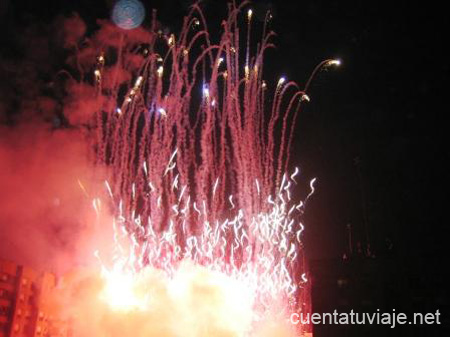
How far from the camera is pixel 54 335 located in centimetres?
1602

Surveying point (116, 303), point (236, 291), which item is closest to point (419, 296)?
point (236, 291)

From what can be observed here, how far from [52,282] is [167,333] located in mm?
3724

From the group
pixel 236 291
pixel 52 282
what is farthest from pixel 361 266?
pixel 52 282

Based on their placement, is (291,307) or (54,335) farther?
(291,307)

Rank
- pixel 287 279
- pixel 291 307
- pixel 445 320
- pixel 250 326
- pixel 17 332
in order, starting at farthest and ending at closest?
pixel 291 307, pixel 287 279, pixel 250 326, pixel 17 332, pixel 445 320

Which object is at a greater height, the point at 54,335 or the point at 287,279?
the point at 287,279

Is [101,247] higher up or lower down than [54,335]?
higher up

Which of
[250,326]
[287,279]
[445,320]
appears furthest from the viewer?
[287,279]

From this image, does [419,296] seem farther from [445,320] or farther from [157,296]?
[157,296]

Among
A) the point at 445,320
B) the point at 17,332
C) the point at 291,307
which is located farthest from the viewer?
the point at 291,307

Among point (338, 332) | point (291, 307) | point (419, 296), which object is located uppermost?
point (291, 307)

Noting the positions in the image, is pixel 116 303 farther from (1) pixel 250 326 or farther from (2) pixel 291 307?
(2) pixel 291 307

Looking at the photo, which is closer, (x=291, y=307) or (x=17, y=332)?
(x=17, y=332)

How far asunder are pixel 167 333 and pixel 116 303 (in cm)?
163
